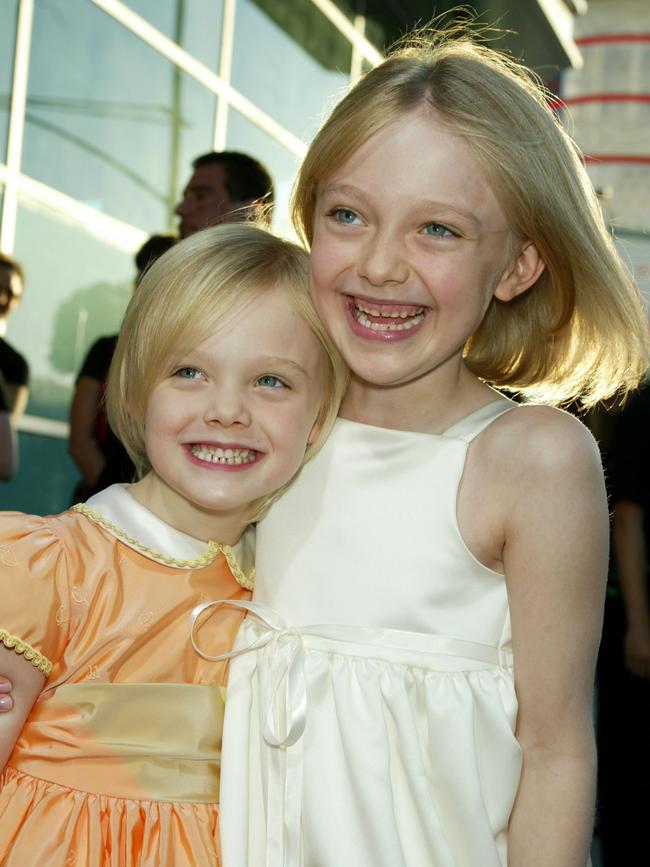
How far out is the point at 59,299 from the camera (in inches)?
191

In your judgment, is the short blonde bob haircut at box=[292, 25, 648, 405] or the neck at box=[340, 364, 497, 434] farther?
the neck at box=[340, 364, 497, 434]

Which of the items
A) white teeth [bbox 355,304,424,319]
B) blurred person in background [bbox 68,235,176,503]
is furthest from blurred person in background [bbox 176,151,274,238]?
white teeth [bbox 355,304,424,319]

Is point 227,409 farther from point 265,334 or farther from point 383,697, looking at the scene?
point 383,697

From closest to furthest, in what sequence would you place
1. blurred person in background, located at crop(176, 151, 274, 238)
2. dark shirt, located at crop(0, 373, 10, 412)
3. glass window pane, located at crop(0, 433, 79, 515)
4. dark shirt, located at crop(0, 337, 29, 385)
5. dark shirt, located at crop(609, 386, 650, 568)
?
blurred person in background, located at crop(176, 151, 274, 238), dark shirt, located at crop(609, 386, 650, 568), dark shirt, located at crop(0, 373, 10, 412), dark shirt, located at crop(0, 337, 29, 385), glass window pane, located at crop(0, 433, 79, 515)

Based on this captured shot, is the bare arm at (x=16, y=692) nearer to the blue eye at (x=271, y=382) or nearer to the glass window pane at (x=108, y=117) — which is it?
the blue eye at (x=271, y=382)

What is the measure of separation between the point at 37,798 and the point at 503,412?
0.86 meters

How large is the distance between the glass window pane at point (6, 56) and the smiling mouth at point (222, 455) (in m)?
2.93

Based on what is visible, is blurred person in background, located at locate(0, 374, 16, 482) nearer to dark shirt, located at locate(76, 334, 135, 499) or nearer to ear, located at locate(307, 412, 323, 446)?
dark shirt, located at locate(76, 334, 135, 499)

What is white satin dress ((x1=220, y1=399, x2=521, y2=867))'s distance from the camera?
5.15 feet

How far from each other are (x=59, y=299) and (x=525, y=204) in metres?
3.47

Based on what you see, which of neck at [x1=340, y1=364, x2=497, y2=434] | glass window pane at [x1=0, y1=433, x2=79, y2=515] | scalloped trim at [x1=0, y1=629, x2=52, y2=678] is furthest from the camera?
glass window pane at [x1=0, y1=433, x2=79, y2=515]

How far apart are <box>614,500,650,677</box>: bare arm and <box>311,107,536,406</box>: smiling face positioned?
1.76 metres

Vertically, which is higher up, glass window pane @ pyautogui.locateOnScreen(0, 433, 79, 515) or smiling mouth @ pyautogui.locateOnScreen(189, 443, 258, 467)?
smiling mouth @ pyautogui.locateOnScreen(189, 443, 258, 467)

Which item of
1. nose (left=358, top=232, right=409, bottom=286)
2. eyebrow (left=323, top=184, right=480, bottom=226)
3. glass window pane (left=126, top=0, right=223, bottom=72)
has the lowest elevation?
nose (left=358, top=232, right=409, bottom=286)
